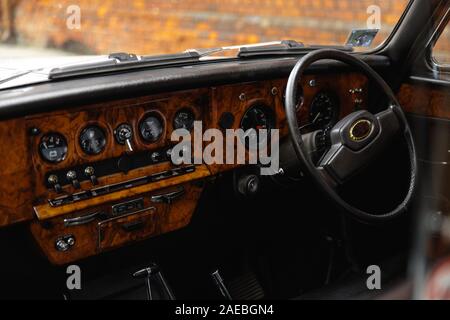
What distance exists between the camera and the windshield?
506 centimetres

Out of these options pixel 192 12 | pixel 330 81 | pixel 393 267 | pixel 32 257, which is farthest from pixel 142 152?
pixel 192 12

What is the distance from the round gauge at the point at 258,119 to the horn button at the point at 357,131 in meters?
0.39

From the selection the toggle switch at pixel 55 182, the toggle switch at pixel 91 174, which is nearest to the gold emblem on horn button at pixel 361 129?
the toggle switch at pixel 91 174

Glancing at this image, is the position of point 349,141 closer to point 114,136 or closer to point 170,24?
point 114,136

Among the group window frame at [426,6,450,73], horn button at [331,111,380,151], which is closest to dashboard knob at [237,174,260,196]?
horn button at [331,111,380,151]

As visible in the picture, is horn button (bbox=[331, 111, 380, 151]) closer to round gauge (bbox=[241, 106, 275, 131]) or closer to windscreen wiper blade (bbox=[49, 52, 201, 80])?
round gauge (bbox=[241, 106, 275, 131])

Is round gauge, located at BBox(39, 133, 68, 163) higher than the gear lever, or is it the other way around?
round gauge, located at BBox(39, 133, 68, 163)

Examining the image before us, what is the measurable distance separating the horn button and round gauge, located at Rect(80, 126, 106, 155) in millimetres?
857

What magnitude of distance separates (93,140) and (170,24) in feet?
14.2

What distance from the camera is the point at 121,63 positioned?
2.36m

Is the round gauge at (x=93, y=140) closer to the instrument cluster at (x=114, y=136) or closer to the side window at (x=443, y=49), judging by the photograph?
the instrument cluster at (x=114, y=136)

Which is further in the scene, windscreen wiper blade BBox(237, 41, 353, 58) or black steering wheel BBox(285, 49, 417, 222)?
windscreen wiper blade BBox(237, 41, 353, 58)
